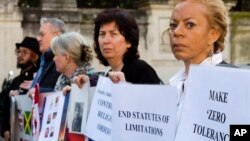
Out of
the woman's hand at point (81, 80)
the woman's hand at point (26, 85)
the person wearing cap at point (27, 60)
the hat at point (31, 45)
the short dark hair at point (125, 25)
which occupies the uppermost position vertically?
the short dark hair at point (125, 25)

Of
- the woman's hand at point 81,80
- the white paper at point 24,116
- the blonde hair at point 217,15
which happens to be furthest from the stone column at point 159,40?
the blonde hair at point 217,15

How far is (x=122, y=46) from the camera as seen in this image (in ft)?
16.3

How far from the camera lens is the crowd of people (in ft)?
12.0

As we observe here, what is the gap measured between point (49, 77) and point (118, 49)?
1.89 metres

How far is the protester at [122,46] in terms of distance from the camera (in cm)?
477

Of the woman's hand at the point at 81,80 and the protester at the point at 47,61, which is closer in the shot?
the woman's hand at the point at 81,80

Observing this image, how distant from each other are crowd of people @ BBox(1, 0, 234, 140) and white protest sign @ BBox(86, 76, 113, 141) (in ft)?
0.40

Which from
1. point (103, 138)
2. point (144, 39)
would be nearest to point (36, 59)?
point (103, 138)

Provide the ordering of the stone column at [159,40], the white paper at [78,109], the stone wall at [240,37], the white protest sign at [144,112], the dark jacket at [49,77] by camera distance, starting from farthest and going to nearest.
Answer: the stone wall at [240,37], the stone column at [159,40], the dark jacket at [49,77], the white paper at [78,109], the white protest sign at [144,112]

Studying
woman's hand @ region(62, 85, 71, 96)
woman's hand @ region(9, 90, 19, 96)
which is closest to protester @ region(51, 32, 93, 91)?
woman's hand @ region(62, 85, 71, 96)

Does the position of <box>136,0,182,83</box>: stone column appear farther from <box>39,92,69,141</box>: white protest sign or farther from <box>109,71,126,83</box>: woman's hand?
<box>109,71,126,83</box>: woman's hand

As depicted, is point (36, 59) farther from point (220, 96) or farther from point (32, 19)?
point (32, 19)

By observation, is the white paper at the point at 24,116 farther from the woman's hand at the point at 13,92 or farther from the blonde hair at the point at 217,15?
the blonde hair at the point at 217,15

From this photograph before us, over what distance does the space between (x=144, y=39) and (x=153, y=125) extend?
38.4ft
